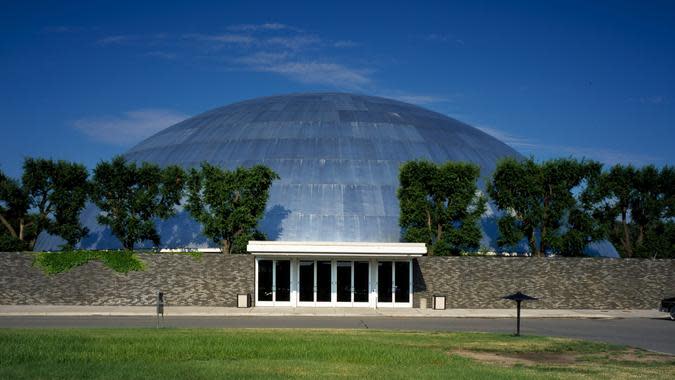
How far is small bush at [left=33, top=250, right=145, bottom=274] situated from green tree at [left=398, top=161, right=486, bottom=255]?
49.6 ft

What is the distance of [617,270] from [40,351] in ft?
111

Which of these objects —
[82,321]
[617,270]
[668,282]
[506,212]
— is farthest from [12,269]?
[668,282]

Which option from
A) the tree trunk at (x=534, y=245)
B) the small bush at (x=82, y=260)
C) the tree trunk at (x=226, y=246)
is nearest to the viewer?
the small bush at (x=82, y=260)

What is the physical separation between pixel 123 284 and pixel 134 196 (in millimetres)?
6332

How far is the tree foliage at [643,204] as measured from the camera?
46.5 metres

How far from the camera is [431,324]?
98.4ft

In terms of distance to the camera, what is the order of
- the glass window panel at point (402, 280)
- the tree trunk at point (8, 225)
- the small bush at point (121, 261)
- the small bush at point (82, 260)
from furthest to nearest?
the tree trunk at point (8, 225) → the glass window panel at point (402, 280) → the small bush at point (121, 261) → the small bush at point (82, 260)

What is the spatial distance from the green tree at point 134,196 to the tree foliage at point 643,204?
25260mm

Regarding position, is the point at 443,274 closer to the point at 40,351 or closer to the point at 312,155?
the point at 312,155

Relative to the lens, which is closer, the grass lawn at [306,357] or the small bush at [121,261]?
the grass lawn at [306,357]

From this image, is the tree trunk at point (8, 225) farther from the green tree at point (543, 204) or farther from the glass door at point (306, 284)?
the green tree at point (543, 204)

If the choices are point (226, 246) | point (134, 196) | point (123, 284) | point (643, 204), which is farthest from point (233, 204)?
point (643, 204)

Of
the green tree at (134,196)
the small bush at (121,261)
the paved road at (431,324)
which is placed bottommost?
the paved road at (431,324)

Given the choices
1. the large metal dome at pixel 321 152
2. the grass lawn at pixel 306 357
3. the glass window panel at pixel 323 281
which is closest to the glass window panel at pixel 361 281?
the glass window panel at pixel 323 281
